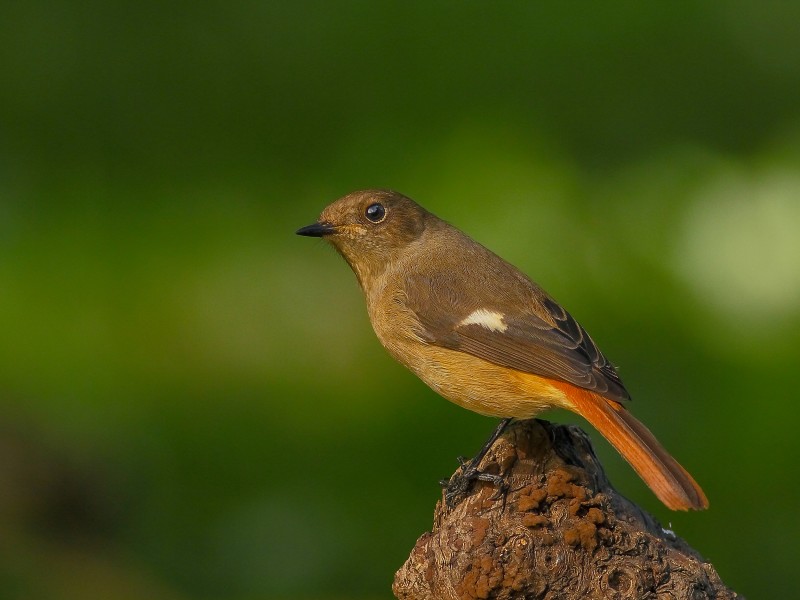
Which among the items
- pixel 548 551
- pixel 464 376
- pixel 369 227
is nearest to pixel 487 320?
pixel 464 376

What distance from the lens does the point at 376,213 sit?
4.70 meters

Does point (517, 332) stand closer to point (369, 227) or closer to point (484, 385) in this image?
point (484, 385)

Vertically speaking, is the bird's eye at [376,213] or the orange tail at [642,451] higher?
the bird's eye at [376,213]

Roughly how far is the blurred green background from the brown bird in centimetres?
157

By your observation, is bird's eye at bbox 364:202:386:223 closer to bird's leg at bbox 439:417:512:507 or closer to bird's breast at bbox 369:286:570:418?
bird's breast at bbox 369:286:570:418

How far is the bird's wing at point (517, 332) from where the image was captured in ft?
12.7

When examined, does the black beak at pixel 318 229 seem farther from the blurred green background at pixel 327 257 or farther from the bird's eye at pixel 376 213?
the blurred green background at pixel 327 257

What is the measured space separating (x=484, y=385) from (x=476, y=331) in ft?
0.67

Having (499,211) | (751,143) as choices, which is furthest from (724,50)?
(499,211)

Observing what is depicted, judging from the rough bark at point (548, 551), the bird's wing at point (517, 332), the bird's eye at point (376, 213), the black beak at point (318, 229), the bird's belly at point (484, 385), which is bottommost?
the rough bark at point (548, 551)

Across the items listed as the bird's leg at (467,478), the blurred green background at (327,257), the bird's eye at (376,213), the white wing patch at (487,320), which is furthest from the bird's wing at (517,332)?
the blurred green background at (327,257)

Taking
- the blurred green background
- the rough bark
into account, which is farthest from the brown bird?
the blurred green background

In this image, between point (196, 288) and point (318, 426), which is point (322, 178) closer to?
point (196, 288)

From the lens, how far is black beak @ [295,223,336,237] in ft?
14.9
